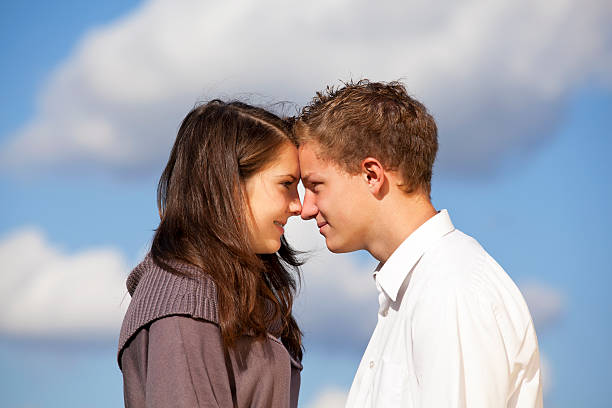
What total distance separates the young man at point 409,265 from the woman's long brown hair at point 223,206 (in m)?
0.29

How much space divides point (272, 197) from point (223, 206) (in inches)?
11.3

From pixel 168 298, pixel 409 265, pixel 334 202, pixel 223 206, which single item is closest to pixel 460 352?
pixel 409 265

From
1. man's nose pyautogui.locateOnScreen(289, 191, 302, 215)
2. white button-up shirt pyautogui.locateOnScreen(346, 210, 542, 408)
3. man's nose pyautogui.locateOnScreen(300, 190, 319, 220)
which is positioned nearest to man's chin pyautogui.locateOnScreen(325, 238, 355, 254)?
man's nose pyautogui.locateOnScreen(300, 190, 319, 220)

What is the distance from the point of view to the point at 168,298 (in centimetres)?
327

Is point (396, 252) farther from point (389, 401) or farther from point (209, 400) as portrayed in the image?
point (209, 400)

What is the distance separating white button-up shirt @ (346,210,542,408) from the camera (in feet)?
8.23

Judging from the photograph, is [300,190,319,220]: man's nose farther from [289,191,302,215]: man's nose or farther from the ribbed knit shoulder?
the ribbed knit shoulder

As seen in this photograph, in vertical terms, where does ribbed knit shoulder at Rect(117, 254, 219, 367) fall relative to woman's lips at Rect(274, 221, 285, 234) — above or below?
below

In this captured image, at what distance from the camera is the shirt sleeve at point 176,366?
311 centimetres

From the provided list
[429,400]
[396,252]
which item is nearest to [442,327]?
[429,400]

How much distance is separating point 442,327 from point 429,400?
252 mm

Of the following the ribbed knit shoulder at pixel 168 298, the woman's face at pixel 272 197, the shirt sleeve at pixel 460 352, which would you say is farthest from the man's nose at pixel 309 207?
the shirt sleeve at pixel 460 352

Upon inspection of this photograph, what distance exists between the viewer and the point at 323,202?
3.63 metres

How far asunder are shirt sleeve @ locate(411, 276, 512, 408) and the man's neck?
63 cm
